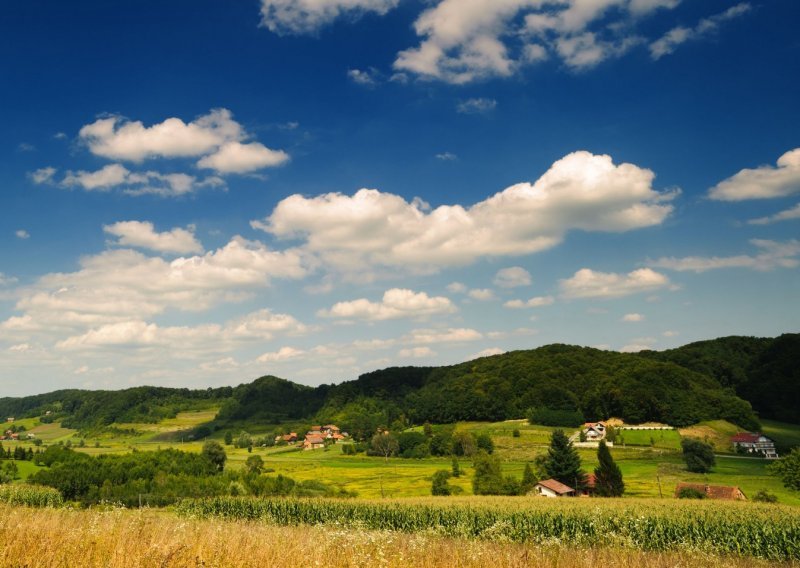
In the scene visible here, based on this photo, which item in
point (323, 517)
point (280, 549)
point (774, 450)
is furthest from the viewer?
point (774, 450)

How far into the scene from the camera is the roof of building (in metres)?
74.2

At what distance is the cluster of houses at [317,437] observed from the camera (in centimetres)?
16488

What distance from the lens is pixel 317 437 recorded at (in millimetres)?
172750

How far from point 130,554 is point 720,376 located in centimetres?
22066

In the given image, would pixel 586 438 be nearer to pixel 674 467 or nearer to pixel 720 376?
pixel 674 467

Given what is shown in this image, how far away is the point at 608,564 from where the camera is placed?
9422mm

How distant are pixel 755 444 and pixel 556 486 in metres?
72.5

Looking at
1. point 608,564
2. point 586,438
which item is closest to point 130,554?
point 608,564

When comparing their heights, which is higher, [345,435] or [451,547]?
[451,547]

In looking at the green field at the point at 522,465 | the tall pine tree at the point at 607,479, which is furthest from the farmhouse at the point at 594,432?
the tall pine tree at the point at 607,479

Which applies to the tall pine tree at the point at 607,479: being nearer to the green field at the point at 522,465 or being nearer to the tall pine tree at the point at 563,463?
the green field at the point at 522,465

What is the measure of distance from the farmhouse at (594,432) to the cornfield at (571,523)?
273 ft

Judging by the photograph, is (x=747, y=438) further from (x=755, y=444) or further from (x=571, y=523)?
(x=571, y=523)

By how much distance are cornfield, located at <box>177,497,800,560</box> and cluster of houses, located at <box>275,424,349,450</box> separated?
112 meters
